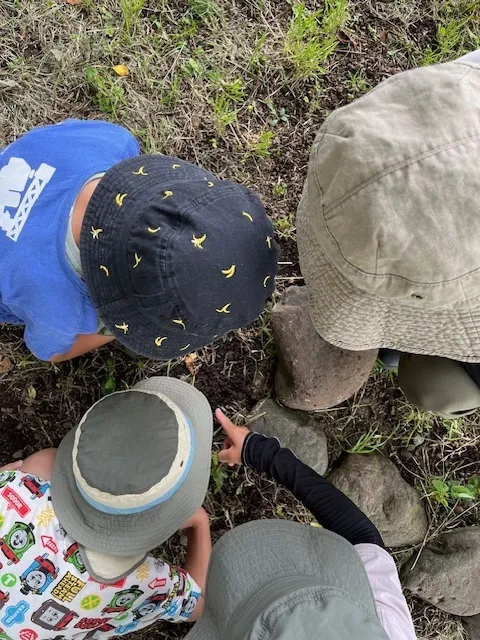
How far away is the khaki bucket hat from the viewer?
3.20 ft

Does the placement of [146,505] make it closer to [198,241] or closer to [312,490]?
[312,490]

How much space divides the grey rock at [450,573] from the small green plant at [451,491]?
0.39ft

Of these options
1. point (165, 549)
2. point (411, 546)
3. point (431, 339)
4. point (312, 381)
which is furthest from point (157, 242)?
point (411, 546)

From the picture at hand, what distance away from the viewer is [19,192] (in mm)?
1402

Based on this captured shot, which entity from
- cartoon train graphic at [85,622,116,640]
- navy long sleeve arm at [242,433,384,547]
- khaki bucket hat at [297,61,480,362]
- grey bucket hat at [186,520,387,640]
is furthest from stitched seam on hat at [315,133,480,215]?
cartoon train graphic at [85,622,116,640]

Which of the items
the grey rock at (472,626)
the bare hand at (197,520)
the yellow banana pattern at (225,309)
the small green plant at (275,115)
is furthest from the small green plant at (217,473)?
the small green plant at (275,115)

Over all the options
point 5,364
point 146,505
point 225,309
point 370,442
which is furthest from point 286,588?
point 5,364

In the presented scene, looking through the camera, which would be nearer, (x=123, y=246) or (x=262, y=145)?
(x=123, y=246)

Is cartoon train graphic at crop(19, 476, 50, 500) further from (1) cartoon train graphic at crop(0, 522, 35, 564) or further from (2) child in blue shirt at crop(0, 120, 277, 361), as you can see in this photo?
(2) child in blue shirt at crop(0, 120, 277, 361)

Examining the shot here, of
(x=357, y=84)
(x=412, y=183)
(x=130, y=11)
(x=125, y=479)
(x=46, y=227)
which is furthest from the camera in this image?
(x=357, y=84)

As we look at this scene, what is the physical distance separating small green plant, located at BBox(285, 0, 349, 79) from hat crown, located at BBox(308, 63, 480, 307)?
1157mm

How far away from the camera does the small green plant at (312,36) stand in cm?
211

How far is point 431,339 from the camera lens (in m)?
1.33

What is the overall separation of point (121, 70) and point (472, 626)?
2.49m
